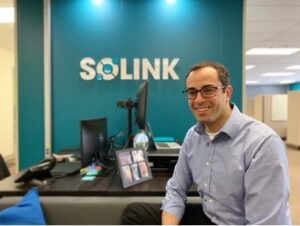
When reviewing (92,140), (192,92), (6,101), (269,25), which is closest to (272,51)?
(269,25)

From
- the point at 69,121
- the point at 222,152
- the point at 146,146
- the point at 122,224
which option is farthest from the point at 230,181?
the point at 69,121

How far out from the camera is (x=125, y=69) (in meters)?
3.23

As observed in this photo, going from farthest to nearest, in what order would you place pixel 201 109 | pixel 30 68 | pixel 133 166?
pixel 30 68, pixel 133 166, pixel 201 109

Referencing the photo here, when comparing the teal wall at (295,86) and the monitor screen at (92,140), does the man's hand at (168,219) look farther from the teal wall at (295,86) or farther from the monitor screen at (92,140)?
the teal wall at (295,86)

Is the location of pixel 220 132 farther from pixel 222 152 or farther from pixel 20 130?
pixel 20 130

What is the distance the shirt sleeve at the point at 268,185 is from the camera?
121 centimetres

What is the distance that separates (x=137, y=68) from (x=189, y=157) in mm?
1797

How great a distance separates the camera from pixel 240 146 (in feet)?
4.47

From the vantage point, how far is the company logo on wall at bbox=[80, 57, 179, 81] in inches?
127

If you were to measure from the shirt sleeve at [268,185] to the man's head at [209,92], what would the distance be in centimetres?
27

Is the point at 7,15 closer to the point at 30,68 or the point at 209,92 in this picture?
the point at 30,68

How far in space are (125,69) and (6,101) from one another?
457 cm

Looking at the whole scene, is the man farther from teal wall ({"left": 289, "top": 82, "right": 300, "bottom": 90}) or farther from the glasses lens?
teal wall ({"left": 289, "top": 82, "right": 300, "bottom": 90})

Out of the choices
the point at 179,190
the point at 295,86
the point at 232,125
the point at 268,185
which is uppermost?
the point at 295,86
